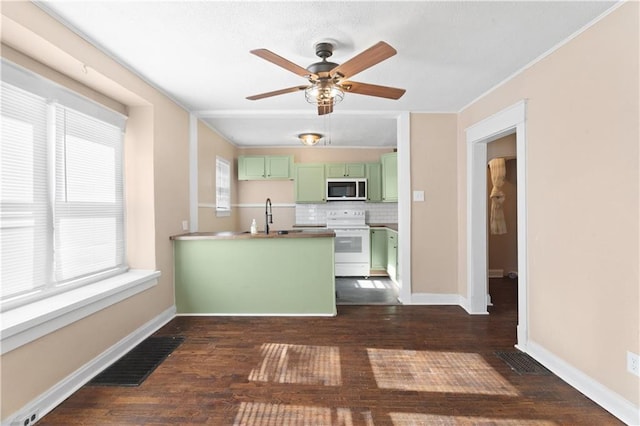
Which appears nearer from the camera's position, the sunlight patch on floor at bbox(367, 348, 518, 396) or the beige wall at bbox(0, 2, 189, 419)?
the beige wall at bbox(0, 2, 189, 419)

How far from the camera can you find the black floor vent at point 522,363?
223cm

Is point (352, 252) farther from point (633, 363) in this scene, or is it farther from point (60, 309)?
point (60, 309)

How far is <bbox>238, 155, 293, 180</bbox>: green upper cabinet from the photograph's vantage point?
18.3ft

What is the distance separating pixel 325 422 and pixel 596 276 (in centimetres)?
188

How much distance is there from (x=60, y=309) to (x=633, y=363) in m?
3.36

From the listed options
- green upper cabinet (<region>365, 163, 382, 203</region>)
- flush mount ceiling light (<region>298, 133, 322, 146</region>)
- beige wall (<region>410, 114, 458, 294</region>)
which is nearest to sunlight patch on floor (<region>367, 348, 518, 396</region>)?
beige wall (<region>410, 114, 458, 294</region>)

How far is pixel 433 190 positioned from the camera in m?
3.74

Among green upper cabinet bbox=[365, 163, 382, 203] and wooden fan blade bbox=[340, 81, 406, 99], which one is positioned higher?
wooden fan blade bbox=[340, 81, 406, 99]

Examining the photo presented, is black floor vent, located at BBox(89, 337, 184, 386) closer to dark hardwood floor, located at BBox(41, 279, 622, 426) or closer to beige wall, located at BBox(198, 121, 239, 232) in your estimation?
dark hardwood floor, located at BBox(41, 279, 622, 426)

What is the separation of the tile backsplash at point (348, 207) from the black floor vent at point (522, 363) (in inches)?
138

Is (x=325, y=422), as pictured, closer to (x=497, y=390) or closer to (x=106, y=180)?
(x=497, y=390)

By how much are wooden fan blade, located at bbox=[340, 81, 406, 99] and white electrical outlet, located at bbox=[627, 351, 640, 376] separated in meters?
2.08

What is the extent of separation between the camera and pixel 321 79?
2098 mm

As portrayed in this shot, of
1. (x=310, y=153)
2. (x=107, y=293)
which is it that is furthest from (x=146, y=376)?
(x=310, y=153)
